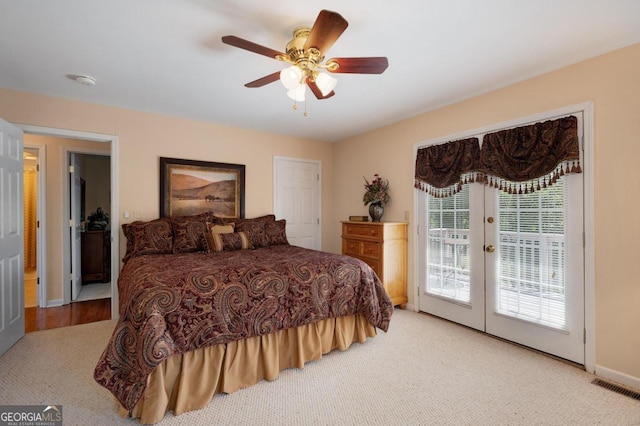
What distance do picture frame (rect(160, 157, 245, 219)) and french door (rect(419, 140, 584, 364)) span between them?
2.53 meters

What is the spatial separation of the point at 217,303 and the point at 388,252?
225 centimetres

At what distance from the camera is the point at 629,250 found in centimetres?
215

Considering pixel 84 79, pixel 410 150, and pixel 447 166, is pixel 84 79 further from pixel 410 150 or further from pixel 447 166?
pixel 447 166

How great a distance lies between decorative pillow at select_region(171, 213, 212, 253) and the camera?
3312 mm

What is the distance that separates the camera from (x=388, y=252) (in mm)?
3674

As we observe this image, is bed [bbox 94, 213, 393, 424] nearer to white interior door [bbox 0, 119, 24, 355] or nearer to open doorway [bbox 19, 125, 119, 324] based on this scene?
white interior door [bbox 0, 119, 24, 355]

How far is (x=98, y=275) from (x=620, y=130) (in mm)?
6672

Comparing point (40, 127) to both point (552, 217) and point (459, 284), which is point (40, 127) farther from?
point (552, 217)

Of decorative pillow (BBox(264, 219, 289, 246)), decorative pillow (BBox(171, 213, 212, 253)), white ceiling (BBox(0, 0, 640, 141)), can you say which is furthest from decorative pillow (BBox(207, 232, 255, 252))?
white ceiling (BBox(0, 0, 640, 141))

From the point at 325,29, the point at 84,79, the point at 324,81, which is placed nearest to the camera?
the point at 325,29

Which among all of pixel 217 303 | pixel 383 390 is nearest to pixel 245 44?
pixel 217 303

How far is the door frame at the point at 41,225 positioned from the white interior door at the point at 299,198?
2.92 metres

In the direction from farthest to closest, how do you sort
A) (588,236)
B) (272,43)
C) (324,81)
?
(588,236) → (272,43) → (324,81)

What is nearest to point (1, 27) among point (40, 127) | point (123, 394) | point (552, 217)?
point (40, 127)
